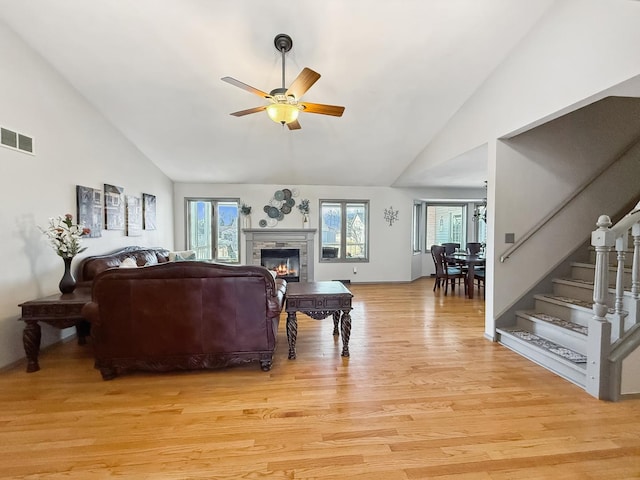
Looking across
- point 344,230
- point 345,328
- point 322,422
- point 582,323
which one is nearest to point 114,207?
point 345,328

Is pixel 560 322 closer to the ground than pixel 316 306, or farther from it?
closer to the ground

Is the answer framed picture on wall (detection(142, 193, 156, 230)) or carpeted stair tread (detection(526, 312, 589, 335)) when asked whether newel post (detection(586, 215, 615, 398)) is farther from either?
framed picture on wall (detection(142, 193, 156, 230))

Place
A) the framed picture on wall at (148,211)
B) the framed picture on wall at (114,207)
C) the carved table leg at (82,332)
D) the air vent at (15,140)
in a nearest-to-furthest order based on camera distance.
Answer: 1. the air vent at (15,140)
2. the carved table leg at (82,332)
3. the framed picture on wall at (114,207)
4. the framed picture on wall at (148,211)

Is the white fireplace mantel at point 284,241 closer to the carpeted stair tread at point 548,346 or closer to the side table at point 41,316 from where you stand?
the side table at point 41,316

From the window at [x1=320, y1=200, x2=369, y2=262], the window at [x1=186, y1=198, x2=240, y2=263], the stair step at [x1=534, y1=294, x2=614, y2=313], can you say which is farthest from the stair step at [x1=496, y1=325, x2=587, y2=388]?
the window at [x1=186, y1=198, x2=240, y2=263]

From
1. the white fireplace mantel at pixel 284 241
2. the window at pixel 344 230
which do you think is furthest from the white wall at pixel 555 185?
the white fireplace mantel at pixel 284 241

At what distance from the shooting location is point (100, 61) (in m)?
3.57

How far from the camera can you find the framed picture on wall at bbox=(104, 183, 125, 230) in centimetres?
457

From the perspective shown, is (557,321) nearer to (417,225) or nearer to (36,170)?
(417,225)

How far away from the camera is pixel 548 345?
3.14 m

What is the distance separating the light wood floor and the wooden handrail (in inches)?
46.8

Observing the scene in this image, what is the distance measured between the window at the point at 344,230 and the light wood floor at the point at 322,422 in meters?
4.37

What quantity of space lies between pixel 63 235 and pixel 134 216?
2250mm

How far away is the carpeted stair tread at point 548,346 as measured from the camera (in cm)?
282
